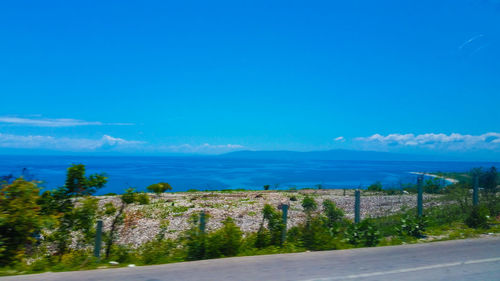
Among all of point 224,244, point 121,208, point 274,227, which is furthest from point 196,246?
point 121,208


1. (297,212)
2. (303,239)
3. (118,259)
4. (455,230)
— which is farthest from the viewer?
(297,212)

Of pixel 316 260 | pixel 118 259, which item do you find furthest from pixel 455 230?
pixel 118 259

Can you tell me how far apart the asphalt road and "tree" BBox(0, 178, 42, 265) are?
1155 millimetres

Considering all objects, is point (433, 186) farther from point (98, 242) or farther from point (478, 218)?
point (98, 242)

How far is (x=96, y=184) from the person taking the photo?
862 cm

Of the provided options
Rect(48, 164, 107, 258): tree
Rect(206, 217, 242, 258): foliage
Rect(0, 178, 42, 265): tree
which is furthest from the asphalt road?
Rect(48, 164, 107, 258): tree

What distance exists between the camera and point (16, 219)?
259 inches

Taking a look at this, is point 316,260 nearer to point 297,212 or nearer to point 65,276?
point 65,276

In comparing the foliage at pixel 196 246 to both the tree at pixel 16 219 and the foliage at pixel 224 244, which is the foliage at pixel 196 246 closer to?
the foliage at pixel 224 244

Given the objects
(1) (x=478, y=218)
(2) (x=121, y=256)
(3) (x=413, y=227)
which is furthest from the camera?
(1) (x=478, y=218)

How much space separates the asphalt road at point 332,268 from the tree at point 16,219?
3.79 feet

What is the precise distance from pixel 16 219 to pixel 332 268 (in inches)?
235

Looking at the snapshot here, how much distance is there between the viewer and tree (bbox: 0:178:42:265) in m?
6.50

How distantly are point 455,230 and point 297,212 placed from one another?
15.1 meters
